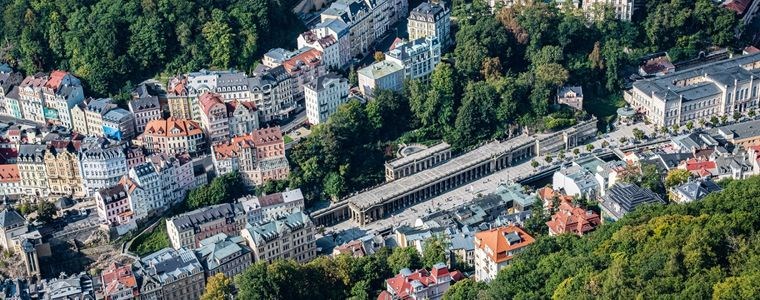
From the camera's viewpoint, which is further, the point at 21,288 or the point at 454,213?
the point at 454,213

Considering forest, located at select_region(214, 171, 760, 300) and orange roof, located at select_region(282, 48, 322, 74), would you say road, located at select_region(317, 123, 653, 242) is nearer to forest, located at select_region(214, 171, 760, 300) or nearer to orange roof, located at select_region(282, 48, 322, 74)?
forest, located at select_region(214, 171, 760, 300)

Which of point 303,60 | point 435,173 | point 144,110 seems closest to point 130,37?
point 144,110

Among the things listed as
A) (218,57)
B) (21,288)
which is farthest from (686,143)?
(21,288)

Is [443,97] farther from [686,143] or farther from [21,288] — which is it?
[21,288]

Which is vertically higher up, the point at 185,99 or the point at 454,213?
the point at 185,99

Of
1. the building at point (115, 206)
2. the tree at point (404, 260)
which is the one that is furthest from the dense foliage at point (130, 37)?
the tree at point (404, 260)
